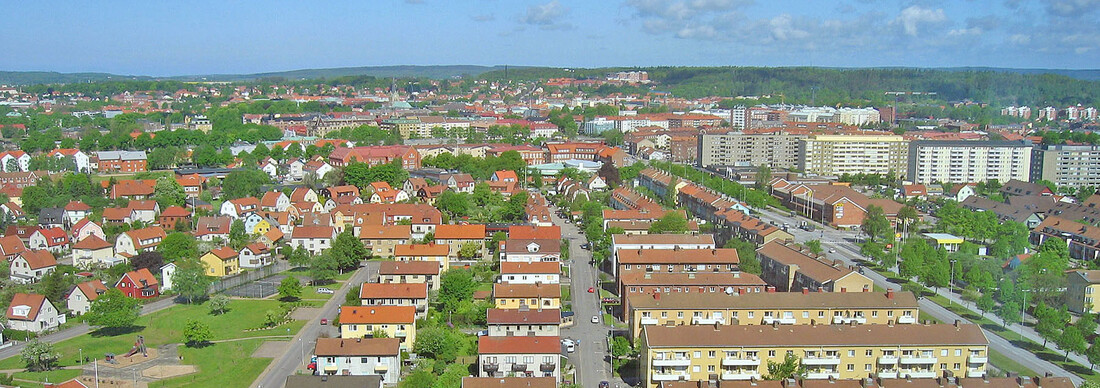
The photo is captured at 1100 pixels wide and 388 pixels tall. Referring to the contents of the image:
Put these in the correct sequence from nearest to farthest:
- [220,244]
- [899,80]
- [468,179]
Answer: [220,244]
[468,179]
[899,80]

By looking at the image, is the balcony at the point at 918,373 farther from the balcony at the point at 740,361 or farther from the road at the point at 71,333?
the road at the point at 71,333

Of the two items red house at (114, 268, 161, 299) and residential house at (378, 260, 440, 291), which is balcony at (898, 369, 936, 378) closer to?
residential house at (378, 260, 440, 291)

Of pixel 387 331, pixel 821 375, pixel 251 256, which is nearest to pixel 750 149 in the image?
pixel 251 256

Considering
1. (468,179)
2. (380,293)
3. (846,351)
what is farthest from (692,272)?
(468,179)

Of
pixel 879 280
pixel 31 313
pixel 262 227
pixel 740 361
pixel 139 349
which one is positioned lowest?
pixel 879 280

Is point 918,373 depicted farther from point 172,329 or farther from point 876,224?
point 172,329

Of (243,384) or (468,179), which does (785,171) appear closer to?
(468,179)

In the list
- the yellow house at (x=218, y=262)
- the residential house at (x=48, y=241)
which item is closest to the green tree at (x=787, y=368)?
the yellow house at (x=218, y=262)
